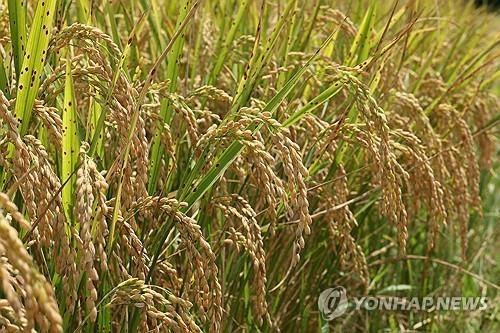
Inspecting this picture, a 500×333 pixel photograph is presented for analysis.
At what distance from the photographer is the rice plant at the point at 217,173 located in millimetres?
1427

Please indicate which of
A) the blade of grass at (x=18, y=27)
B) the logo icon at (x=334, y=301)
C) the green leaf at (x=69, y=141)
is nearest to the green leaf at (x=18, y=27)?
the blade of grass at (x=18, y=27)

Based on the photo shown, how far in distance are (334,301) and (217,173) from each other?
120cm

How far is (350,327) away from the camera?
308cm

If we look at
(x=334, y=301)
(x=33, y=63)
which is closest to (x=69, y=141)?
(x=33, y=63)

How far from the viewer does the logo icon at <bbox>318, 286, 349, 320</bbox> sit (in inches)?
108

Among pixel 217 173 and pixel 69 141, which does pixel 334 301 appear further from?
pixel 69 141

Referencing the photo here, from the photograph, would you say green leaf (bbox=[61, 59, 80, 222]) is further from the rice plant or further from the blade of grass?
the blade of grass

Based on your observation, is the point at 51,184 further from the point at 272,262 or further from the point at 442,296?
the point at 442,296

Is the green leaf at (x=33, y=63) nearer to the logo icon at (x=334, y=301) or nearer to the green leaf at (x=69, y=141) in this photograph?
the green leaf at (x=69, y=141)

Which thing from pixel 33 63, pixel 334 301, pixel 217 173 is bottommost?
pixel 334 301

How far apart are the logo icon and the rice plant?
3cm

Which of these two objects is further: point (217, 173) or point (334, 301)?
point (334, 301)

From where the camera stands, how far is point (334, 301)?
283cm

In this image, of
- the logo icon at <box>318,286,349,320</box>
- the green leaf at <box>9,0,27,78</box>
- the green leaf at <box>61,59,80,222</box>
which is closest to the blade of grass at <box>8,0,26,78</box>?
the green leaf at <box>9,0,27,78</box>
